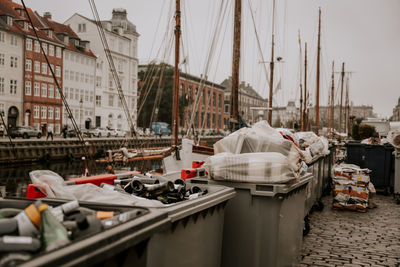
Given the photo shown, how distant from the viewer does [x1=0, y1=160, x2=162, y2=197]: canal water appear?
2070 cm

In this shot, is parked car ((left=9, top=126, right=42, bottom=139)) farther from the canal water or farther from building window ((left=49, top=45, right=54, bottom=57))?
building window ((left=49, top=45, right=54, bottom=57))

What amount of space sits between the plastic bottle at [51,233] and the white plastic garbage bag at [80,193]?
1.00 metres

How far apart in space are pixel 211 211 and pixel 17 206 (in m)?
1.46

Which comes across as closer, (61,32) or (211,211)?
(211,211)

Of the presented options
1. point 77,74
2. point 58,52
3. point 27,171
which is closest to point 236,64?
point 27,171

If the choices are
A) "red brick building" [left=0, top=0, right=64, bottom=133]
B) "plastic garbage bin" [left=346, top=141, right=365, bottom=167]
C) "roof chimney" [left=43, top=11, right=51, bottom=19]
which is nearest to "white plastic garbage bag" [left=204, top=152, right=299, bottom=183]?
"plastic garbage bin" [left=346, top=141, right=365, bottom=167]

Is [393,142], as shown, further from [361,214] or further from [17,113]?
[17,113]

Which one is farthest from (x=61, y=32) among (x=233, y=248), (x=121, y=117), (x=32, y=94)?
(x=233, y=248)

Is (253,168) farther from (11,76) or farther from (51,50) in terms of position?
(51,50)

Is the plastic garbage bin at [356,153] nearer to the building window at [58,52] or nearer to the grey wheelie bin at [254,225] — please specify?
the grey wheelie bin at [254,225]

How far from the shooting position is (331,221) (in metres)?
8.41

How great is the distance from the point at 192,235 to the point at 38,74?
5459 centimetres

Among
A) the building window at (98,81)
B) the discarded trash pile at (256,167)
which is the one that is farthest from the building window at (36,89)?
the discarded trash pile at (256,167)

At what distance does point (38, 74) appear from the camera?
→ 5209cm
